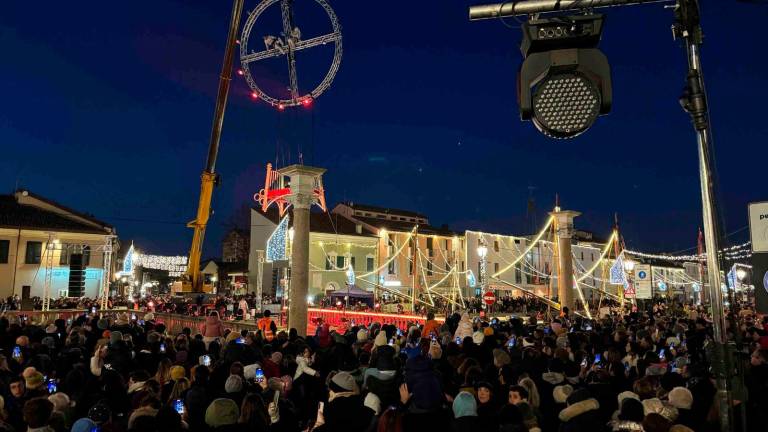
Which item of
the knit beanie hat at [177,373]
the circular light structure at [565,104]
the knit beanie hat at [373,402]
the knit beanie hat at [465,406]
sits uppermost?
the circular light structure at [565,104]

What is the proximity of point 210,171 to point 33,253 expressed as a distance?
68.6ft

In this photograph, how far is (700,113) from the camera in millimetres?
3686

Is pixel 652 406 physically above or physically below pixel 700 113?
below

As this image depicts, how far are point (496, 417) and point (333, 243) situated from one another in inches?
A: 1607

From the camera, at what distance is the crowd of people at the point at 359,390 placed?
4664 millimetres

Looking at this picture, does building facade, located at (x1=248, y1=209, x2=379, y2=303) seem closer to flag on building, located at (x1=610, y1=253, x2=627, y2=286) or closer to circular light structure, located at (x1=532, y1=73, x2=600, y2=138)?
flag on building, located at (x1=610, y1=253, x2=627, y2=286)

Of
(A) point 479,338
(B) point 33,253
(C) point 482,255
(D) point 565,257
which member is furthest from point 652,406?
(B) point 33,253

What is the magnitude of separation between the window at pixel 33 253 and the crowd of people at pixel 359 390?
3289 cm

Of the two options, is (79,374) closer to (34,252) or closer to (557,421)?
(557,421)

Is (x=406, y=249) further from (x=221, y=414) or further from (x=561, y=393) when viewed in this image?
(x=221, y=414)

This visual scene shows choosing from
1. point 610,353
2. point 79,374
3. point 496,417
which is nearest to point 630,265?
point 610,353

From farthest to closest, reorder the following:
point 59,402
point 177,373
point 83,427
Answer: point 177,373
point 59,402
point 83,427

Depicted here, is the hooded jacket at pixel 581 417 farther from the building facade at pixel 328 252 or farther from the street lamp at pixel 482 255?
the building facade at pixel 328 252

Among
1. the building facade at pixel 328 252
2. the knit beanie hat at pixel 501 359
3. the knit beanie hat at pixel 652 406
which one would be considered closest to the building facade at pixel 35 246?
the building facade at pixel 328 252
